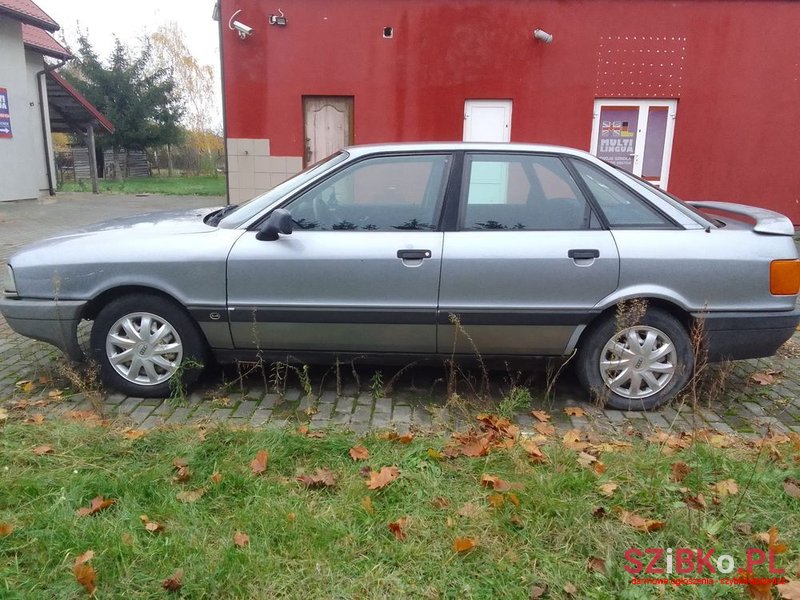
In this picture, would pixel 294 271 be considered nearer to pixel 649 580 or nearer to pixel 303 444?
pixel 303 444

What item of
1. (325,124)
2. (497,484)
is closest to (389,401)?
(497,484)

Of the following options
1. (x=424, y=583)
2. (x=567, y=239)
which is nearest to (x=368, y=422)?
(x=424, y=583)

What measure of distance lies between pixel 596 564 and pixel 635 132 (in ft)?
29.8

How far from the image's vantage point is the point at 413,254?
3492mm

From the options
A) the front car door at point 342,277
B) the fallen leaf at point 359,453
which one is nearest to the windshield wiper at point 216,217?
the front car door at point 342,277

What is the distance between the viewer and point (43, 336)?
3.71 m

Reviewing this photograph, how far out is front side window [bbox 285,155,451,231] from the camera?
3627mm

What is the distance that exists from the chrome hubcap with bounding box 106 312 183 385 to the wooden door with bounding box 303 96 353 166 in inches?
265

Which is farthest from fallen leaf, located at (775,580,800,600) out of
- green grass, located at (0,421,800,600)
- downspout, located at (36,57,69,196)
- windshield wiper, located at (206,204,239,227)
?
downspout, located at (36,57,69,196)

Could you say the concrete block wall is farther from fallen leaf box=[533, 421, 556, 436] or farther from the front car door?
fallen leaf box=[533, 421, 556, 436]

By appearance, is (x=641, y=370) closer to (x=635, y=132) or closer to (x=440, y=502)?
(x=440, y=502)

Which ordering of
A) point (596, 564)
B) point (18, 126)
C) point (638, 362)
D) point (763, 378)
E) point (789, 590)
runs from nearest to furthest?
point (789, 590) → point (596, 564) → point (638, 362) → point (763, 378) → point (18, 126)

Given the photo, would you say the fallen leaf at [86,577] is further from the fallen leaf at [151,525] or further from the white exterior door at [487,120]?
the white exterior door at [487,120]

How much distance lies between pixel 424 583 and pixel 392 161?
99.6 inches
